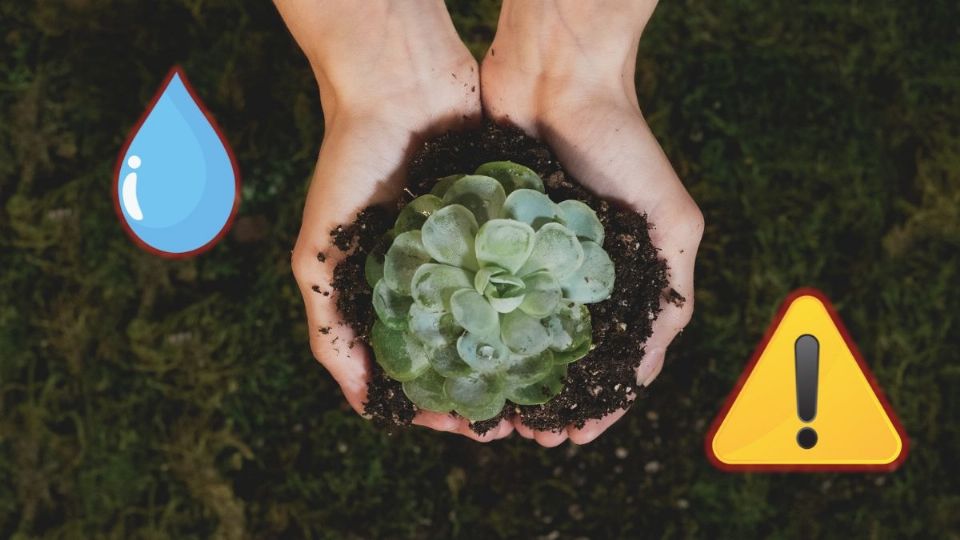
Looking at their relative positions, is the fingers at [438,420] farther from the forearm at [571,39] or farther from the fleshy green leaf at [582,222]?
the forearm at [571,39]

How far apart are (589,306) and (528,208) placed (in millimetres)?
214

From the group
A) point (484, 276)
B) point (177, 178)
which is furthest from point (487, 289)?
point (177, 178)

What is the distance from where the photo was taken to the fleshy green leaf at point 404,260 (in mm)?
1050

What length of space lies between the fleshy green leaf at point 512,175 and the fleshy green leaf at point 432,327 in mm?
199

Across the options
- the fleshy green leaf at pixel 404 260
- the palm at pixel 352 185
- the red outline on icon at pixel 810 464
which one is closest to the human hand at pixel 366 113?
the palm at pixel 352 185

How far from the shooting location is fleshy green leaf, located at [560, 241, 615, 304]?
1.06m

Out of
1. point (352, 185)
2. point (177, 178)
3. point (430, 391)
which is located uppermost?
point (352, 185)

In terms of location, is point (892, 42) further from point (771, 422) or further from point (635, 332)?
point (635, 332)

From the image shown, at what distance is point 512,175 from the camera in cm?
111

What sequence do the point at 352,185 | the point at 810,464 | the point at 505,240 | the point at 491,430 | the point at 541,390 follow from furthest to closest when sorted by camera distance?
1. the point at 810,464
2. the point at 491,430
3. the point at 352,185
4. the point at 541,390
5. the point at 505,240

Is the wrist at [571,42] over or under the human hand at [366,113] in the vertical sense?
over

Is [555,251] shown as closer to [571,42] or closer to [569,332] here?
[569,332]

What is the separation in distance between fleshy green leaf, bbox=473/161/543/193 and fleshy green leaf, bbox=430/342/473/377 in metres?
0.23

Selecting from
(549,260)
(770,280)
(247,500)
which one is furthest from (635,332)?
(247,500)
